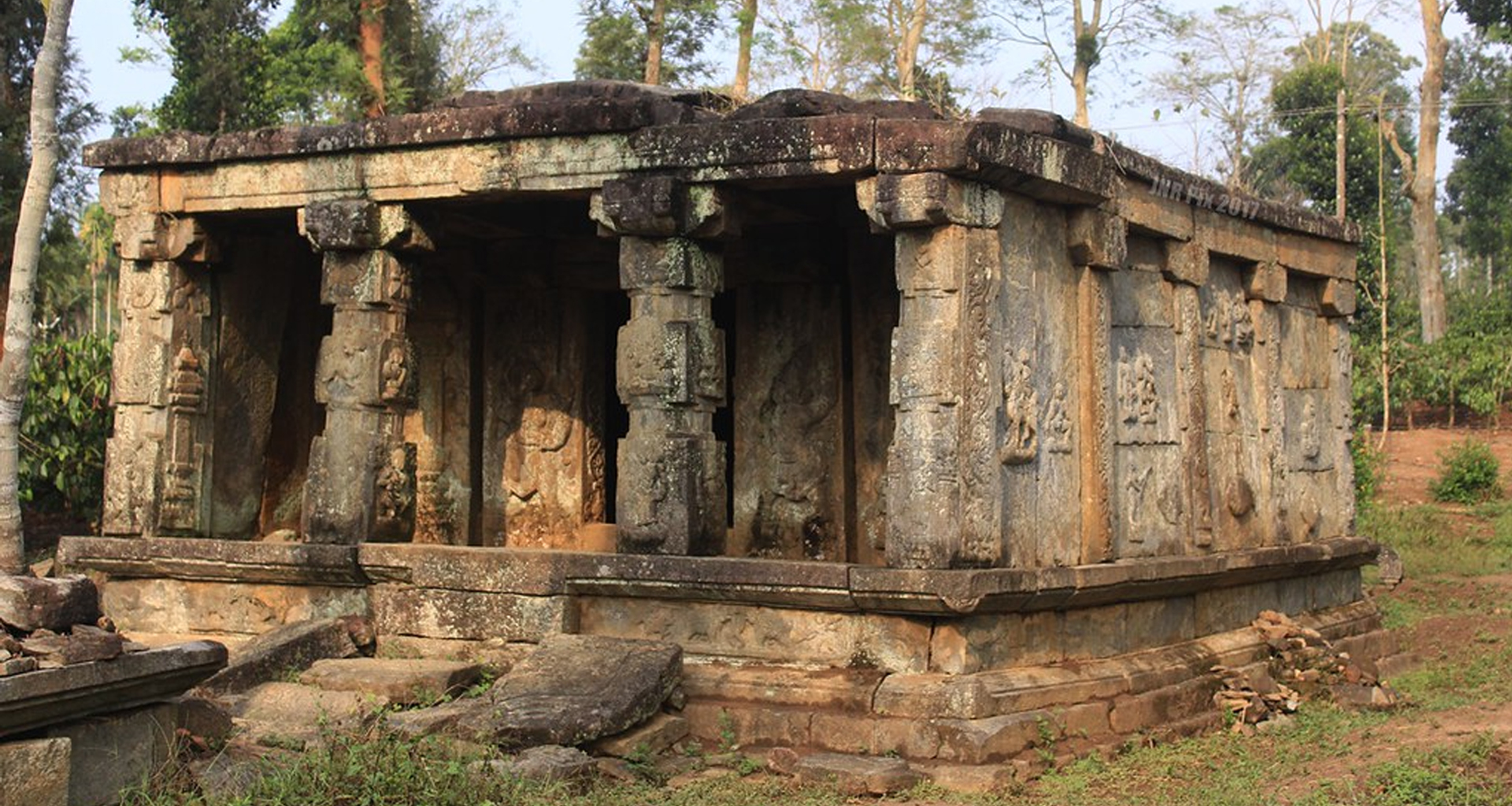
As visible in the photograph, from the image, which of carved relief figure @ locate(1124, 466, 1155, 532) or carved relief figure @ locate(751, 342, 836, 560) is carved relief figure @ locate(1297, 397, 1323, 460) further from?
carved relief figure @ locate(751, 342, 836, 560)

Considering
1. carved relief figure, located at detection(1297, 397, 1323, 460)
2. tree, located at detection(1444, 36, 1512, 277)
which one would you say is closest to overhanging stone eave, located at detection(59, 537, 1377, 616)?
carved relief figure, located at detection(1297, 397, 1323, 460)

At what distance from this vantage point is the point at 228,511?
10953 millimetres

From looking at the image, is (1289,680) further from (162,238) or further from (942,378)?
(162,238)

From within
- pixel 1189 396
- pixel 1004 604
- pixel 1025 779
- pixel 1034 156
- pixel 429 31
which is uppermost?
pixel 429 31

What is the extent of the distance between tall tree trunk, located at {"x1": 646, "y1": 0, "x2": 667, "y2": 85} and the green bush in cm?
1124

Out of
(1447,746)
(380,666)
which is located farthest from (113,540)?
(1447,746)

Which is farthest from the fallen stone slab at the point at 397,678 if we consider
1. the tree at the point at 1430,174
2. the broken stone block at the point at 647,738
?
the tree at the point at 1430,174

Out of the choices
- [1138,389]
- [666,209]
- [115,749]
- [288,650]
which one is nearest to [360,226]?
[666,209]

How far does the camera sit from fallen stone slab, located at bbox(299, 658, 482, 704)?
837cm

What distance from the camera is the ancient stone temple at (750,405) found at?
27.6 ft

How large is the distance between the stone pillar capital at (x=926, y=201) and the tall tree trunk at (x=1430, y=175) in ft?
75.9

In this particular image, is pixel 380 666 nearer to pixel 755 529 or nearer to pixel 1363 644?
pixel 755 529

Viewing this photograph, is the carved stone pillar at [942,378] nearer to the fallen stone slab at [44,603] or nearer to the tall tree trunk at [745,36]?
the fallen stone slab at [44,603]

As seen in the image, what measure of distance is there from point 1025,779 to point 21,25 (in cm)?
1526
